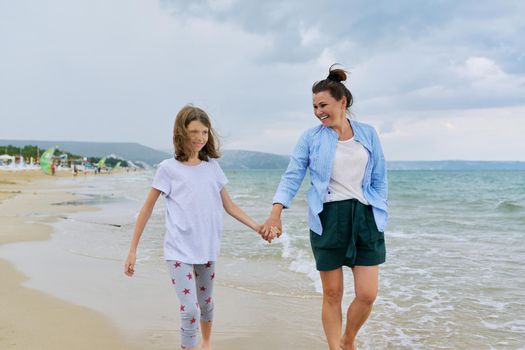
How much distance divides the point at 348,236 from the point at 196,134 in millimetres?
1188

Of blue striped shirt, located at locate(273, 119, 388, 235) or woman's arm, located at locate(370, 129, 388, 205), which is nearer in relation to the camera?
blue striped shirt, located at locate(273, 119, 388, 235)

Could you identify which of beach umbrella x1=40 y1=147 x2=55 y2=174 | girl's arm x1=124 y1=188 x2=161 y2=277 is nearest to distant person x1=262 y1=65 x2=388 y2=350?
girl's arm x1=124 y1=188 x2=161 y2=277

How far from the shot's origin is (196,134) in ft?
11.3

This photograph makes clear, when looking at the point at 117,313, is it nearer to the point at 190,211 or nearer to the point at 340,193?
the point at 190,211

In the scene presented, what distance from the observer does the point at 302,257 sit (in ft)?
28.8

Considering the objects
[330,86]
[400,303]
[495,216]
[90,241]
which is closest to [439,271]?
[400,303]

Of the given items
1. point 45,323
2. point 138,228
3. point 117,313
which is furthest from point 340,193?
point 45,323

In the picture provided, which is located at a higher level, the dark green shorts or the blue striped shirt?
the blue striped shirt

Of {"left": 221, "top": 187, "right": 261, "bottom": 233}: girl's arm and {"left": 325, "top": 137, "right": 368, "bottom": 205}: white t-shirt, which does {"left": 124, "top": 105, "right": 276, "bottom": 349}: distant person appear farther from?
{"left": 325, "top": 137, "right": 368, "bottom": 205}: white t-shirt

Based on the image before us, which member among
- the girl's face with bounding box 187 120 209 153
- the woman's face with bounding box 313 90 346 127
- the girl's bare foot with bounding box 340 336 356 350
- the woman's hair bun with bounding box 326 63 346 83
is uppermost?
the woman's hair bun with bounding box 326 63 346 83

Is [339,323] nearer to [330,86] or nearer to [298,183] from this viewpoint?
[298,183]

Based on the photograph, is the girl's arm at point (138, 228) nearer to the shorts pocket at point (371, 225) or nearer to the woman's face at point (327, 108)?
the woman's face at point (327, 108)

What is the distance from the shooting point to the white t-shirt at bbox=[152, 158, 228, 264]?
3.33 metres

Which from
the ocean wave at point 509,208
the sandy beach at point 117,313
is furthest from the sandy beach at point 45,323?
the ocean wave at point 509,208
